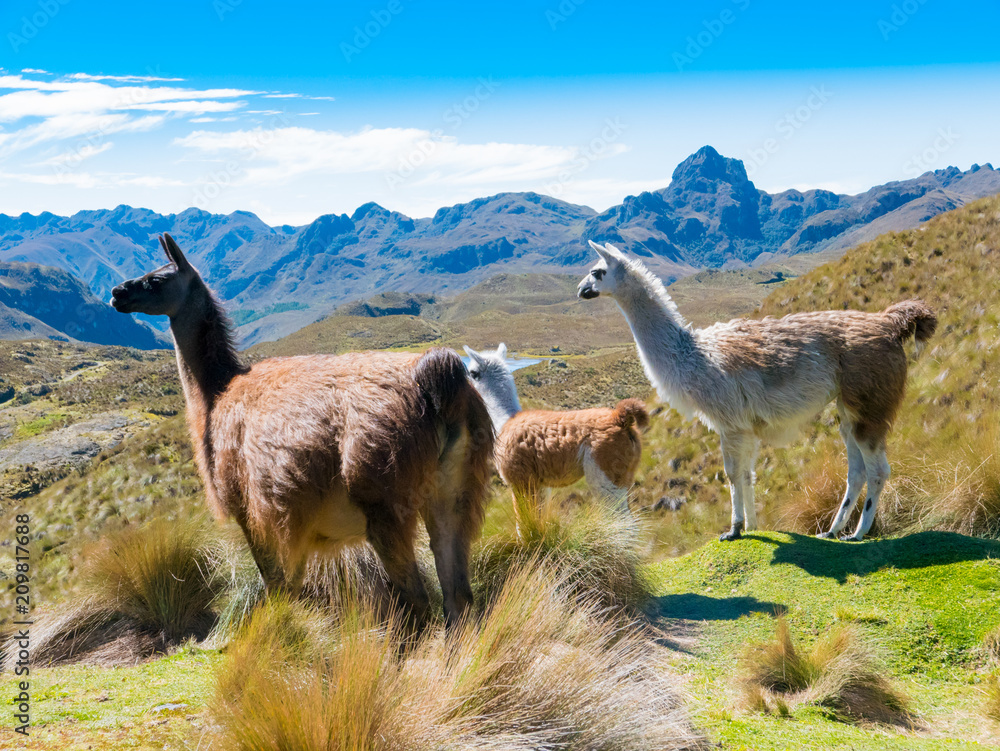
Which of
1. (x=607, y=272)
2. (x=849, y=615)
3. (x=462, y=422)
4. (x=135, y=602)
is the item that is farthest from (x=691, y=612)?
(x=135, y=602)

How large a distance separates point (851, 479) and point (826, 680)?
354 cm

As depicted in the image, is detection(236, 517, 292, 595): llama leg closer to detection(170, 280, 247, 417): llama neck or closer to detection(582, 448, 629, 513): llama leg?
detection(170, 280, 247, 417): llama neck

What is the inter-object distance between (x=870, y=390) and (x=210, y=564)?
7156 mm

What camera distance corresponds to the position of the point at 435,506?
4.43m

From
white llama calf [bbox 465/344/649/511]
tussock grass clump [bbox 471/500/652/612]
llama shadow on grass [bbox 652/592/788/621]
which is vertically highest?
white llama calf [bbox 465/344/649/511]

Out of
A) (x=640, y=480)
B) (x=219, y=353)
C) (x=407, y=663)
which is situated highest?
(x=219, y=353)

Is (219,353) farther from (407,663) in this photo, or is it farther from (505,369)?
(505,369)

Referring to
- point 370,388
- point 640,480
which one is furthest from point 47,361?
point 370,388

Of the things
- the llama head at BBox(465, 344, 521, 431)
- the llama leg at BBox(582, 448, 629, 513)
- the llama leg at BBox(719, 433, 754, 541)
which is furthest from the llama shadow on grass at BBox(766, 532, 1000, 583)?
the llama head at BBox(465, 344, 521, 431)

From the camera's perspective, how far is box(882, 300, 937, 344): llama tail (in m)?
7.27

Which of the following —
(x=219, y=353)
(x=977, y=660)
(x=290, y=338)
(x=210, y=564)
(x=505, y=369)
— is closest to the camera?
(x=977, y=660)

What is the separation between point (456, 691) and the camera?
10.1ft

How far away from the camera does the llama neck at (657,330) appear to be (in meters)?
8.04

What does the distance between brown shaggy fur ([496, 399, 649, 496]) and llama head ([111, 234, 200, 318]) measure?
14.0 ft
